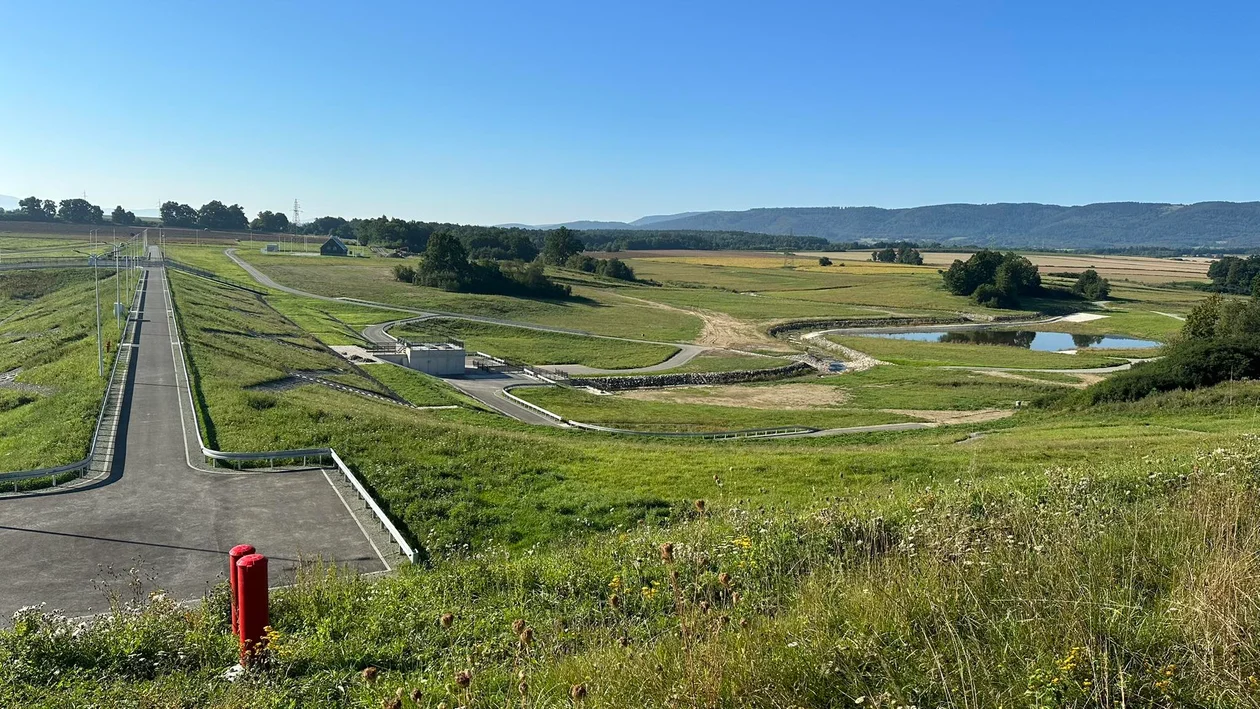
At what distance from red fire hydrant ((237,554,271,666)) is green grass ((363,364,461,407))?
3602 centimetres

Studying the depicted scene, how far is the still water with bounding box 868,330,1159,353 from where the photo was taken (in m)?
89.4

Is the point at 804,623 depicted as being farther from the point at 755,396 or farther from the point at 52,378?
the point at 755,396

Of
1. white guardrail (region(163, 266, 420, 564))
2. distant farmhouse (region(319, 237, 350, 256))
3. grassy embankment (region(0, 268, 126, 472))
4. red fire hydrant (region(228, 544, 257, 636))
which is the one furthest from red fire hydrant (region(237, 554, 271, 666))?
distant farmhouse (region(319, 237, 350, 256))

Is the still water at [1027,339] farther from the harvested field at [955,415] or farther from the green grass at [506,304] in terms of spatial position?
the harvested field at [955,415]

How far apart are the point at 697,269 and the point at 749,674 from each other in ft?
591

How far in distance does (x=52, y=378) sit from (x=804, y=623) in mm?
36958

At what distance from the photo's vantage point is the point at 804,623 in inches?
241

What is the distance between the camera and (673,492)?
775 inches

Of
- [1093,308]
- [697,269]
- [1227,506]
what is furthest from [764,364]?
[697,269]

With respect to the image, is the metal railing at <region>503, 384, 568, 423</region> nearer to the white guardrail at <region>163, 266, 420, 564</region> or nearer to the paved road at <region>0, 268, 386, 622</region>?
the white guardrail at <region>163, 266, 420, 564</region>

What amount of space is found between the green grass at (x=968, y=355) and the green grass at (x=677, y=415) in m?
27.0

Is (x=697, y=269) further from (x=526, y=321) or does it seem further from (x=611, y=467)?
(x=611, y=467)

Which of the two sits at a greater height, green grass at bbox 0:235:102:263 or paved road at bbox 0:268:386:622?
green grass at bbox 0:235:102:263

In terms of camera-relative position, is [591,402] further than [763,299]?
No
